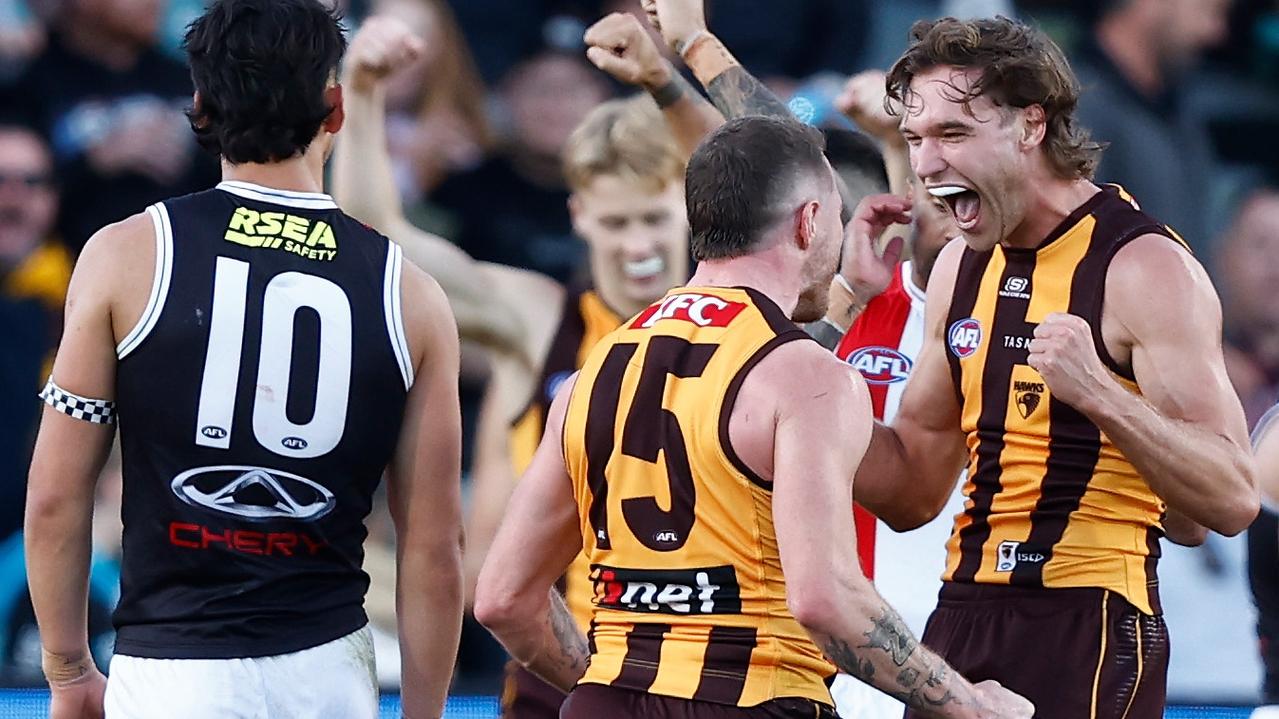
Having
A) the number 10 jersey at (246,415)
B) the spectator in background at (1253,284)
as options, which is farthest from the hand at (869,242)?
the spectator in background at (1253,284)

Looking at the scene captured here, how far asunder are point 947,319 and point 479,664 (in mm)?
4349

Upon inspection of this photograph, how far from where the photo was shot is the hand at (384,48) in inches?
178

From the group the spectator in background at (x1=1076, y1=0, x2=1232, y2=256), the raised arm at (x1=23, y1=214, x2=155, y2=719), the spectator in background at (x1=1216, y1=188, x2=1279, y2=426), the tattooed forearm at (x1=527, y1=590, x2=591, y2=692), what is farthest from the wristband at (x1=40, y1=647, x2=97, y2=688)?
the spectator in background at (x1=1216, y1=188, x2=1279, y2=426)

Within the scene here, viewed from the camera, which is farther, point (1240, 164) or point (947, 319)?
point (1240, 164)

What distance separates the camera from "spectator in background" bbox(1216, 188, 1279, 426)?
8.49m

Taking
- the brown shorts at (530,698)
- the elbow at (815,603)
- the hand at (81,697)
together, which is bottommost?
the brown shorts at (530,698)

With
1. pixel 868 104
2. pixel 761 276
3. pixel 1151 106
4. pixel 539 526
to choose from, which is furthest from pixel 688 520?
pixel 1151 106

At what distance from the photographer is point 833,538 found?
9.86 ft

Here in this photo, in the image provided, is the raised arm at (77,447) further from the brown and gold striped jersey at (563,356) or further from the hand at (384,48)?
the brown and gold striped jersey at (563,356)

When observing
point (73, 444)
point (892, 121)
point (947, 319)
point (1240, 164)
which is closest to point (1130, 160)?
point (1240, 164)

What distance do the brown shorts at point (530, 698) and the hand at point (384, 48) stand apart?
1826mm

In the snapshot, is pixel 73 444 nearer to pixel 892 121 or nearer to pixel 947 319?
pixel 947 319

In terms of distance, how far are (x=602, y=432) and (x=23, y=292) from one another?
5.12 m

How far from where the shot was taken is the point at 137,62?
7.96m
